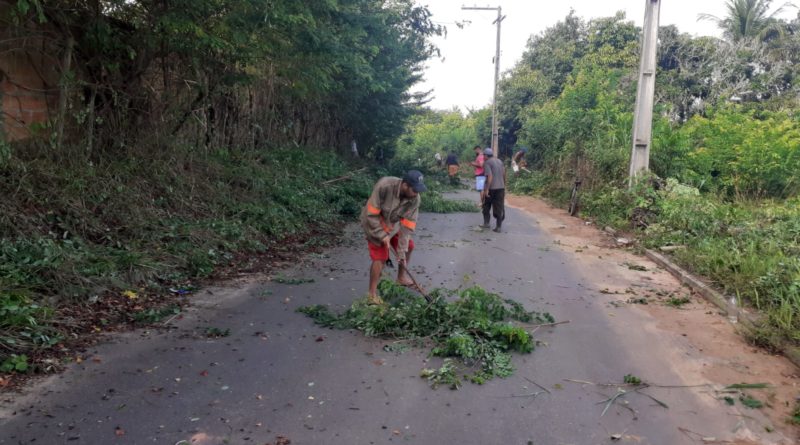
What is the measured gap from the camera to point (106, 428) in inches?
144

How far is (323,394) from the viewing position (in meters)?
4.29

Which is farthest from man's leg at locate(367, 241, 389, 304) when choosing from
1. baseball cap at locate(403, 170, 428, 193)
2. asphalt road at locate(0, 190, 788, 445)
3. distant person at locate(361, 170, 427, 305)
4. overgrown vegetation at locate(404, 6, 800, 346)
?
overgrown vegetation at locate(404, 6, 800, 346)

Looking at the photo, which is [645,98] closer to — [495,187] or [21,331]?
[495,187]

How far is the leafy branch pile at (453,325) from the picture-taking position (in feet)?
15.9

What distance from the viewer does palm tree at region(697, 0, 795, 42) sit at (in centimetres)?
2924

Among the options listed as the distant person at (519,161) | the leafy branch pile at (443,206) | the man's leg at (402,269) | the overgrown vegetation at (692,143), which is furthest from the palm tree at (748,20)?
the man's leg at (402,269)

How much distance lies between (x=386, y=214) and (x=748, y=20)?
31022 millimetres

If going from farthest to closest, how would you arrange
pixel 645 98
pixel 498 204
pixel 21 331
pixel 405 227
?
pixel 645 98
pixel 498 204
pixel 405 227
pixel 21 331

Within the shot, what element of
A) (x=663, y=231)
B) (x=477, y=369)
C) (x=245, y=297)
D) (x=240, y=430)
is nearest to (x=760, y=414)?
(x=477, y=369)

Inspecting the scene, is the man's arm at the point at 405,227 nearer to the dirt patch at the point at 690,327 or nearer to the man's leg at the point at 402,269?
the man's leg at the point at 402,269

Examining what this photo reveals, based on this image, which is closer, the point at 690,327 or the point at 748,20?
the point at 690,327

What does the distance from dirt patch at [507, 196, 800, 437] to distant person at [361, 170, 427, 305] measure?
2778 millimetres

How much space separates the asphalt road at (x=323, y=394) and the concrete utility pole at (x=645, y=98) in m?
8.26

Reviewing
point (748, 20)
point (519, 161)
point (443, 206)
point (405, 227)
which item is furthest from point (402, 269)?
point (748, 20)
